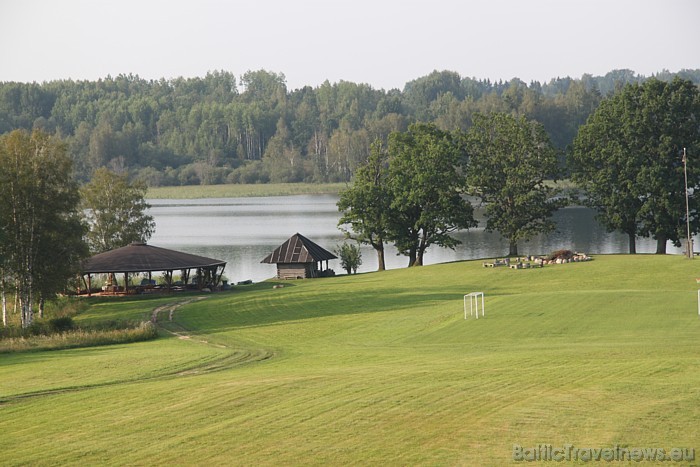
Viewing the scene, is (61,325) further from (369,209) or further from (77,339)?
(369,209)

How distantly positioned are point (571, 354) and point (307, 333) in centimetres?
1453

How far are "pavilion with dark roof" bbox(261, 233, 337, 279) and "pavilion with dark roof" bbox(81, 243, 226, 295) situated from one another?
7.32 m

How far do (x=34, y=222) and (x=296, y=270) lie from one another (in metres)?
24.2

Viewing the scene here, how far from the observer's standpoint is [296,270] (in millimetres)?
66188

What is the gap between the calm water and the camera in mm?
80875

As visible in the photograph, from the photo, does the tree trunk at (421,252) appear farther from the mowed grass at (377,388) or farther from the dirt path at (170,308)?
the mowed grass at (377,388)

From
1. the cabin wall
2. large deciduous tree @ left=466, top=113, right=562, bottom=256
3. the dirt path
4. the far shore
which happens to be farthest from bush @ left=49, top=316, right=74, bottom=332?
the far shore

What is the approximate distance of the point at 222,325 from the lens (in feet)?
133

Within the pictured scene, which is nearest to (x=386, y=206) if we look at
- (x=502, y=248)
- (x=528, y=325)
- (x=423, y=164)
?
(x=423, y=164)

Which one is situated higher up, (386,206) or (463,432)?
(386,206)

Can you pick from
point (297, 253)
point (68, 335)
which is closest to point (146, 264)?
point (297, 253)

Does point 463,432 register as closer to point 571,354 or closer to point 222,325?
point 571,354

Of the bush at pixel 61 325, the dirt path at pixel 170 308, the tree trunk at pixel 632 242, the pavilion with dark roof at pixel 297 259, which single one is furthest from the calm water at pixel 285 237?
the bush at pixel 61 325

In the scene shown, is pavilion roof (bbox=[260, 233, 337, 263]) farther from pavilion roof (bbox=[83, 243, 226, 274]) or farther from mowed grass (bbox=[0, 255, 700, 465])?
mowed grass (bbox=[0, 255, 700, 465])
